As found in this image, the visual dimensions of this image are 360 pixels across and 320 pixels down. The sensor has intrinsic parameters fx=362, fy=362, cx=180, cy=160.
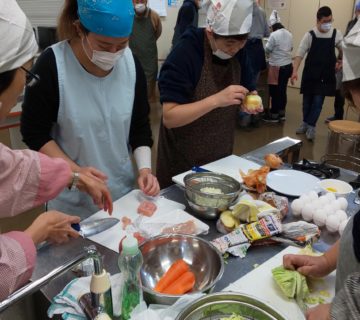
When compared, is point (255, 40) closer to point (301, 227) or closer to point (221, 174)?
point (221, 174)

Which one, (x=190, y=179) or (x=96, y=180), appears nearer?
(x=96, y=180)

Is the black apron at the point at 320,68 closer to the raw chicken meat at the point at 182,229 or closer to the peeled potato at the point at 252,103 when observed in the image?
the peeled potato at the point at 252,103

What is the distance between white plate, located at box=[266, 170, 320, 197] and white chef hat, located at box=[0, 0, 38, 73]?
1.16 m

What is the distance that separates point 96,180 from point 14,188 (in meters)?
0.36

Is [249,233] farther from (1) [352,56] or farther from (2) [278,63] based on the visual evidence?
(2) [278,63]

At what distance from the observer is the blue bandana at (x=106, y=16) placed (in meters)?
1.30

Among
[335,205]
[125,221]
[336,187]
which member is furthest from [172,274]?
[336,187]

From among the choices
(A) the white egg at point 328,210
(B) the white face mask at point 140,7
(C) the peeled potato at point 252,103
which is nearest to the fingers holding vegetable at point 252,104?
(C) the peeled potato at point 252,103

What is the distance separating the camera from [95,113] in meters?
1.51

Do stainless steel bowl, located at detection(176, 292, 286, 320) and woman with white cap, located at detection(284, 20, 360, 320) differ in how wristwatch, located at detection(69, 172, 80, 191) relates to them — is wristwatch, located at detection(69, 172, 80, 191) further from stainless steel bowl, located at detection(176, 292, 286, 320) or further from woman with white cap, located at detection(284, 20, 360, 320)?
woman with white cap, located at detection(284, 20, 360, 320)

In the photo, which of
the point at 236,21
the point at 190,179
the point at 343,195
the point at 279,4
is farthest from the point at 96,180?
the point at 279,4

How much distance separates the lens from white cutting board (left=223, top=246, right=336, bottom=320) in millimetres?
986

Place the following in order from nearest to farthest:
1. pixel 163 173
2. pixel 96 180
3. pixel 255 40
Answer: pixel 96 180, pixel 163 173, pixel 255 40

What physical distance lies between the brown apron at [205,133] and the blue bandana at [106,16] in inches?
20.5
